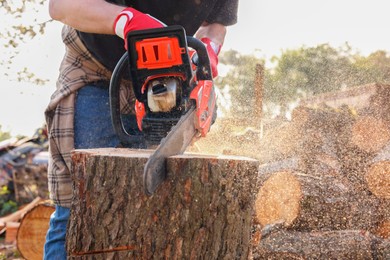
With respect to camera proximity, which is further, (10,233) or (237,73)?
(237,73)

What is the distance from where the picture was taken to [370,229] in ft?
9.49

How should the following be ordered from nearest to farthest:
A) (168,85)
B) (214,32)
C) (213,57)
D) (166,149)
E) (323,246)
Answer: (166,149)
(168,85)
(213,57)
(214,32)
(323,246)

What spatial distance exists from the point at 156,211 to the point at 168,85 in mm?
398

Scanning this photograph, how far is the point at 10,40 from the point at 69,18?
13.0 ft

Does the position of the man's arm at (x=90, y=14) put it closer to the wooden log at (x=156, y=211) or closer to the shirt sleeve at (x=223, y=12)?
the wooden log at (x=156, y=211)

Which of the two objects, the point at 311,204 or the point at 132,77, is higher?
the point at 132,77

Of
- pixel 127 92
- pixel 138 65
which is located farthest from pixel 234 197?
pixel 127 92

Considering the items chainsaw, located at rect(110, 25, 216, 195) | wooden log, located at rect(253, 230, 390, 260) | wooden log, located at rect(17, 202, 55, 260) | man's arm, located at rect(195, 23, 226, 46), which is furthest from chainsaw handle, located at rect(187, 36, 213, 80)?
wooden log, located at rect(17, 202, 55, 260)

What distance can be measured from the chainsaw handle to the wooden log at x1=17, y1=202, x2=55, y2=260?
220cm

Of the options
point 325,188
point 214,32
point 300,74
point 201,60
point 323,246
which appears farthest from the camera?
point 300,74

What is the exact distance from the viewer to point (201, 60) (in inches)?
59.2

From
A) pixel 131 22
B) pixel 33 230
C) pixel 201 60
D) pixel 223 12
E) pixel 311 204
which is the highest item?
pixel 223 12

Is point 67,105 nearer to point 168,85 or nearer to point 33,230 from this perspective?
point 168,85

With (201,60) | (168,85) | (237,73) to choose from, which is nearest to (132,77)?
(168,85)
